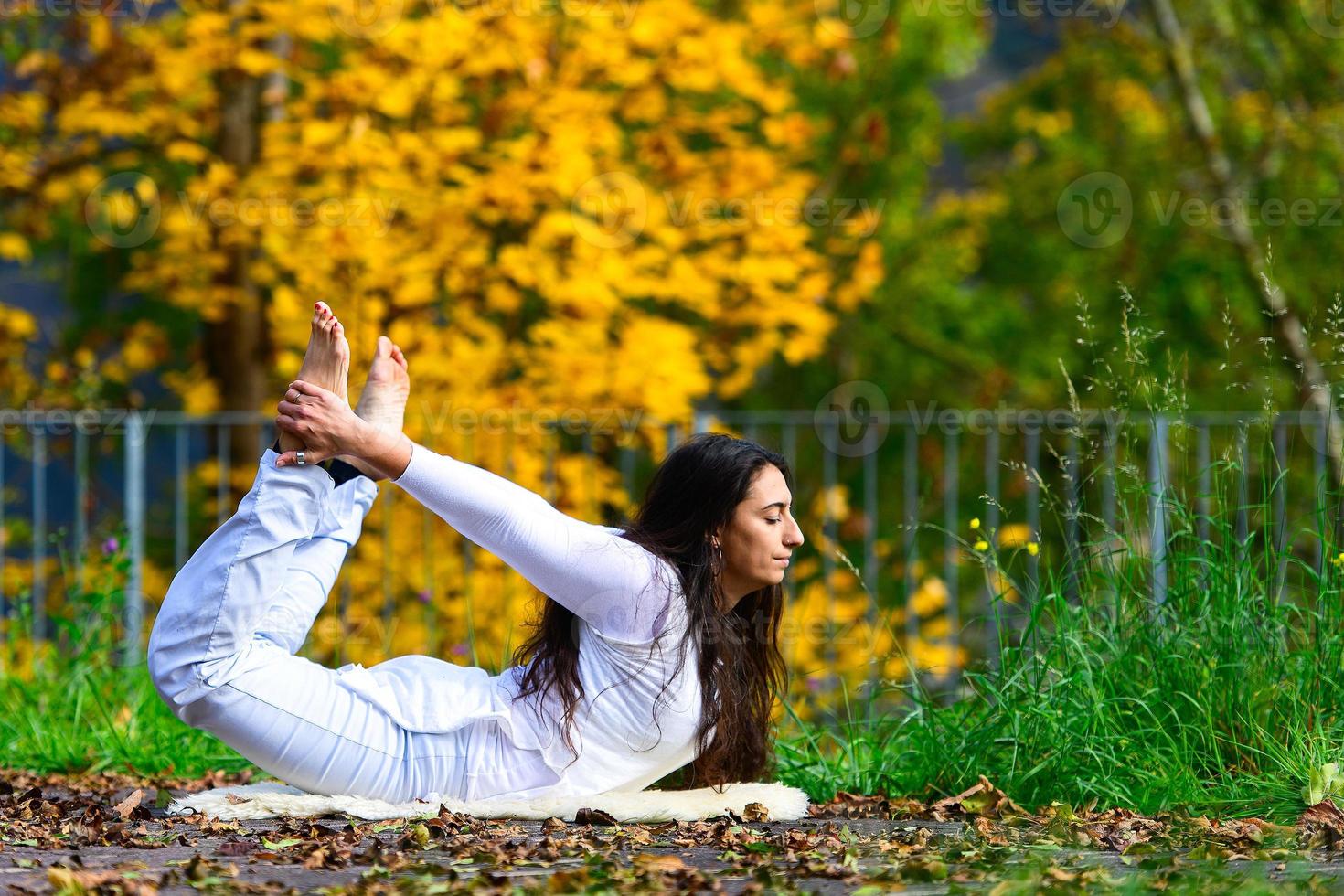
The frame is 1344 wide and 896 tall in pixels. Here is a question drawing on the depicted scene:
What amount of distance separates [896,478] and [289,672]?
6.62 m

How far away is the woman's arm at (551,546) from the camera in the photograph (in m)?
2.90

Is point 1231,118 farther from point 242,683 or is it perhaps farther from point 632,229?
point 242,683

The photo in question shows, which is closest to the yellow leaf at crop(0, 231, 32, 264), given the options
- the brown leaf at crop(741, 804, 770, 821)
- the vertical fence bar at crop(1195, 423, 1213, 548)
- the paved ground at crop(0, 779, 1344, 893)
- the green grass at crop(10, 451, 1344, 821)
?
the paved ground at crop(0, 779, 1344, 893)

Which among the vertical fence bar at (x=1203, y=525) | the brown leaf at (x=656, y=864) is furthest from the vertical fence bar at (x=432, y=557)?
the brown leaf at (x=656, y=864)

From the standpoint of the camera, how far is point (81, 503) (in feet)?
18.8

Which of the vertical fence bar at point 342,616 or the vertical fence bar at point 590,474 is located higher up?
the vertical fence bar at point 590,474

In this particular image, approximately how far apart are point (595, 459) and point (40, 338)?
12.6 ft

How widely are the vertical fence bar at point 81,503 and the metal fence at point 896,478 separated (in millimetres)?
24

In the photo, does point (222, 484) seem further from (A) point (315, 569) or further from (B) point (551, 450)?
(A) point (315, 569)

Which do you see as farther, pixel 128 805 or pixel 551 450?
pixel 551 450

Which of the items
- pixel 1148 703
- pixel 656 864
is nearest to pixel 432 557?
pixel 1148 703

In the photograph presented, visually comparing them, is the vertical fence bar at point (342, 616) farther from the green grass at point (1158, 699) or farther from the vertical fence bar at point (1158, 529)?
the vertical fence bar at point (1158, 529)

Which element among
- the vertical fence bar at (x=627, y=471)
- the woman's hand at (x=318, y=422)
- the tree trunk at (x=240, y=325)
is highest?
the tree trunk at (x=240, y=325)

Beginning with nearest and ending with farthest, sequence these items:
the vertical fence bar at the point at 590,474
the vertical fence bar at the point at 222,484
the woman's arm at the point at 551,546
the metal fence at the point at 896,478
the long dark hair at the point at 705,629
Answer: the woman's arm at the point at 551,546 → the long dark hair at the point at 705,629 → the metal fence at the point at 896,478 → the vertical fence bar at the point at 590,474 → the vertical fence bar at the point at 222,484
